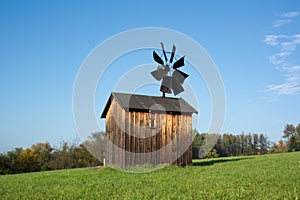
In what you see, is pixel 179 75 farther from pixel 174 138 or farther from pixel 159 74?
pixel 174 138

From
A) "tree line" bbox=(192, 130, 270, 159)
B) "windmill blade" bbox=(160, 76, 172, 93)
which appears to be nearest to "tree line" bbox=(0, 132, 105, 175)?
"windmill blade" bbox=(160, 76, 172, 93)

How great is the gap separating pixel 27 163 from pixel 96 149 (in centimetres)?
1119

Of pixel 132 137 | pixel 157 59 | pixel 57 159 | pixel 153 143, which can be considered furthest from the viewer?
pixel 57 159

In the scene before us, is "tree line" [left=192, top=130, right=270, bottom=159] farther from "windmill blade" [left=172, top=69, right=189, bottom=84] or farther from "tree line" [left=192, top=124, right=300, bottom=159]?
"windmill blade" [left=172, top=69, right=189, bottom=84]

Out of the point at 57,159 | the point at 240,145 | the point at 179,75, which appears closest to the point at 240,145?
the point at 240,145

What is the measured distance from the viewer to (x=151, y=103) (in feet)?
82.5

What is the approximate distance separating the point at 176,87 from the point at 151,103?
375cm

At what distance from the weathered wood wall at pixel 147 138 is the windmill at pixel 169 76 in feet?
10.7

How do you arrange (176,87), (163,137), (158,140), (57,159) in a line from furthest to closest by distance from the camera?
(57,159) → (176,87) → (163,137) → (158,140)

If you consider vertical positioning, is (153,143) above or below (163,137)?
below

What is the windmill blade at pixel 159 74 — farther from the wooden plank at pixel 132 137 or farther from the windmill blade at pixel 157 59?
the wooden plank at pixel 132 137

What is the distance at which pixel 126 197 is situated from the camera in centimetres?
A: 1030

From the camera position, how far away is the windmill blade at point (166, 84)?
2731 cm

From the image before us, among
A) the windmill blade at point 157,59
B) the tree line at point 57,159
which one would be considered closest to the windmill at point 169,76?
the windmill blade at point 157,59
